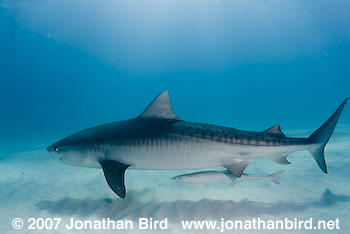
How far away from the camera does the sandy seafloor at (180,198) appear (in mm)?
3537

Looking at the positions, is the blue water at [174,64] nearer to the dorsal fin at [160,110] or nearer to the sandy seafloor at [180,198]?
the sandy seafloor at [180,198]

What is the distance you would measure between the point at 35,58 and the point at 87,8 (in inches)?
1656

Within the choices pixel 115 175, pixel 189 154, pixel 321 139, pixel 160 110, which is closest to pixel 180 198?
pixel 189 154

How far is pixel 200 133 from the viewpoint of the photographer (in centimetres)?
353

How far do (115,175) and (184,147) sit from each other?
1045mm

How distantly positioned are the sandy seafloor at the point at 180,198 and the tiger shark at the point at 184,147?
2.30 feet

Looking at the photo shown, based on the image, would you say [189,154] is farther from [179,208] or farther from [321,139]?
[321,139]

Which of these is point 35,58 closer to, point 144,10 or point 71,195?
point 144,10

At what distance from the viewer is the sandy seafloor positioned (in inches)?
139

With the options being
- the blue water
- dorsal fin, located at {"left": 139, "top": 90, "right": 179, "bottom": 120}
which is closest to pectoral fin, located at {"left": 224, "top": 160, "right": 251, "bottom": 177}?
the blue water

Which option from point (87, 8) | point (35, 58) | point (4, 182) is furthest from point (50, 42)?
point (4, 182)

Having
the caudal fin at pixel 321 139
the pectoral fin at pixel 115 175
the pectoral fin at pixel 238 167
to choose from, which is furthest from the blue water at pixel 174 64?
the pectoral fin at pixel 115 175

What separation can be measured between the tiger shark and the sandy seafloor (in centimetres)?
70

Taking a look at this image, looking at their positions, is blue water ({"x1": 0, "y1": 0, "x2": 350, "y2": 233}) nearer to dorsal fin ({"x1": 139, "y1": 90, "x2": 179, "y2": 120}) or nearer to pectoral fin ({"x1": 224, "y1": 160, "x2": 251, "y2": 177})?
pectoral fin ({"x1": 224, "y1": 160, "x2": 251, "y2": 177})
